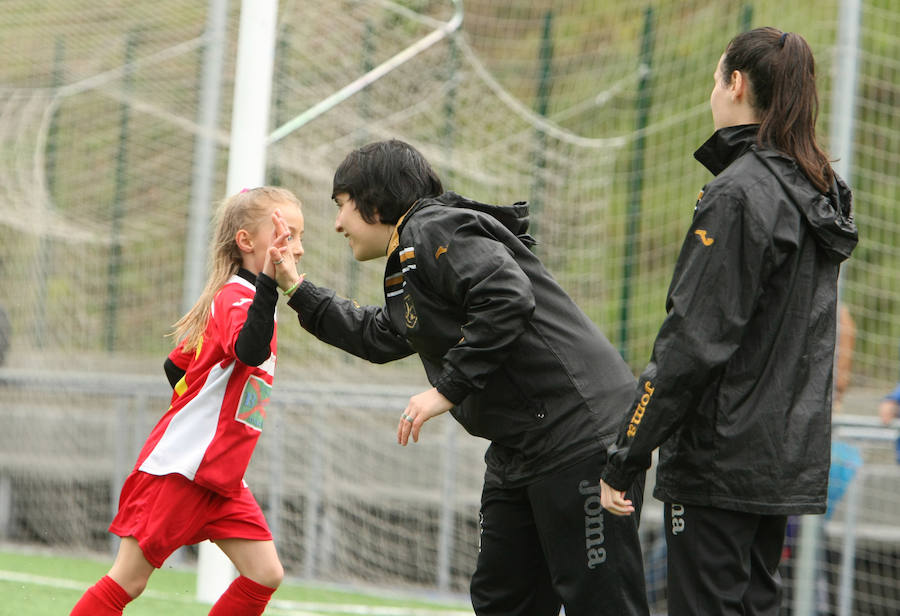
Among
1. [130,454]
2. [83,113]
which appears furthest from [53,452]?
[83,113]

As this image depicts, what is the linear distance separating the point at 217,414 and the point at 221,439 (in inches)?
2.9

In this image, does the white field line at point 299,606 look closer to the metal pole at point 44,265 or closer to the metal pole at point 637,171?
the metal pole at point 637,171

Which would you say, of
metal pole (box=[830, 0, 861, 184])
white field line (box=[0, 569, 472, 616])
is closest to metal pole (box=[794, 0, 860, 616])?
metal pole (box=[830, 0, 861, 184])

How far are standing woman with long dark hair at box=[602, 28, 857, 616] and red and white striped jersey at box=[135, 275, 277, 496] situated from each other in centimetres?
128

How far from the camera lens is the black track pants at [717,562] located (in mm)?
2561

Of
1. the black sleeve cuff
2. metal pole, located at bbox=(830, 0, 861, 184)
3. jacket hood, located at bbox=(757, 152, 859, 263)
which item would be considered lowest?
the black sleeve cuff

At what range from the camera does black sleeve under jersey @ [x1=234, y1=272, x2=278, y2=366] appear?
129 inches

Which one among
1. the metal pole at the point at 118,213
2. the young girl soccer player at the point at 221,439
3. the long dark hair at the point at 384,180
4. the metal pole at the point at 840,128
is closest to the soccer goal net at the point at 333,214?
the metal pole at the point at 118,213

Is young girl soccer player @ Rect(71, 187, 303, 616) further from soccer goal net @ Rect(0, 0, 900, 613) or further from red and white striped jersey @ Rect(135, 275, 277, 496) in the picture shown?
soccer goal net @ Rect(0, 0, 900, 613)

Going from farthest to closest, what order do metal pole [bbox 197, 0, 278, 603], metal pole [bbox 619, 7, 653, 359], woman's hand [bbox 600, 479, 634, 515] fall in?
metal pole [bbox 619, 7, 653, 359] → metal pole [bbox 197, 0, 278, 603] → woman's hand [bbox 600, 479, 634, 515]

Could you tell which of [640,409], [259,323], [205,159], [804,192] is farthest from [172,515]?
[205,159]

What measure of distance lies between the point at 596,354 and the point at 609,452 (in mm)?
511

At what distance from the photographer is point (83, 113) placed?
9531 millimetres

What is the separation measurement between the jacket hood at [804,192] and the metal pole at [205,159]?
12.0 ft
